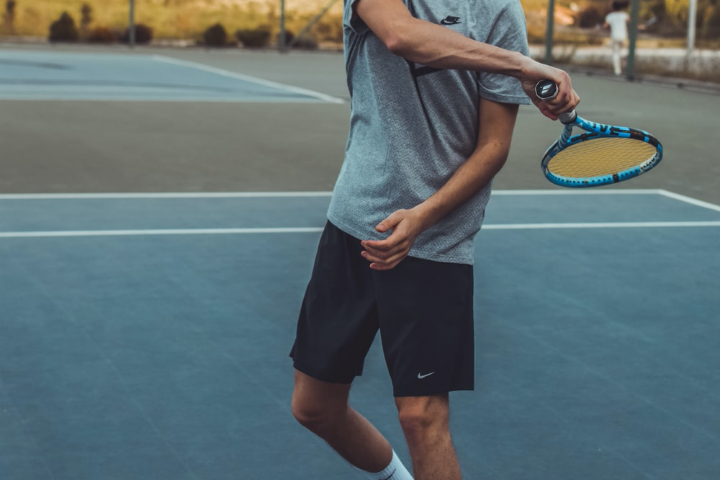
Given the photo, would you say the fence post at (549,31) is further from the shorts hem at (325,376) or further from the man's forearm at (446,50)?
the man's forearm at (446,50)

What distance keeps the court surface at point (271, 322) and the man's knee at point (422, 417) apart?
98cm

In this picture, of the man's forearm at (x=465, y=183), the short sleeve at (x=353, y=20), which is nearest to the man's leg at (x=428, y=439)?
the man's forearm at (x=465, y=183)

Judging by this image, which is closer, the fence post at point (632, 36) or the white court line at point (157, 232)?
the white court line at point (157, 232)

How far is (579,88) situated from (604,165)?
17.8 m

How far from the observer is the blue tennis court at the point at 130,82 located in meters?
Answer: 16.7

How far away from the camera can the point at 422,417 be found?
276 cm

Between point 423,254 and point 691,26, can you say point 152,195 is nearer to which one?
point 423,254

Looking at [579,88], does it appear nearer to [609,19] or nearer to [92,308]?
[609,19]

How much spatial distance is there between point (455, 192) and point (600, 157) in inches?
25.5

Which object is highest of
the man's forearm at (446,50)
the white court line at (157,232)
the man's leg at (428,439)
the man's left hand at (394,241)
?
the man's forearm at (446,50)

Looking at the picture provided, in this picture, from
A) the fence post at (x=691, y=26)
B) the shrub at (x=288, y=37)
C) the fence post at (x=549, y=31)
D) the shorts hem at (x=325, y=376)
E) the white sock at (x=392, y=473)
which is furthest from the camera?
the shrub at (x=288, y=37)

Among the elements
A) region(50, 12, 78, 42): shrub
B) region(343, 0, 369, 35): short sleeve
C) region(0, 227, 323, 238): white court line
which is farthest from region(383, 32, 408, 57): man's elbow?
region(50, 12, 78, 42): shrub

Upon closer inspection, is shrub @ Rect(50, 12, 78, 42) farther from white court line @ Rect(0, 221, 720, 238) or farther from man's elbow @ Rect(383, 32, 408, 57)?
man's elbow @ Rect(383, 32, 408, 57)

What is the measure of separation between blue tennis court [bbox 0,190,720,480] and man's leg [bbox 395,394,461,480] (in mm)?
991
